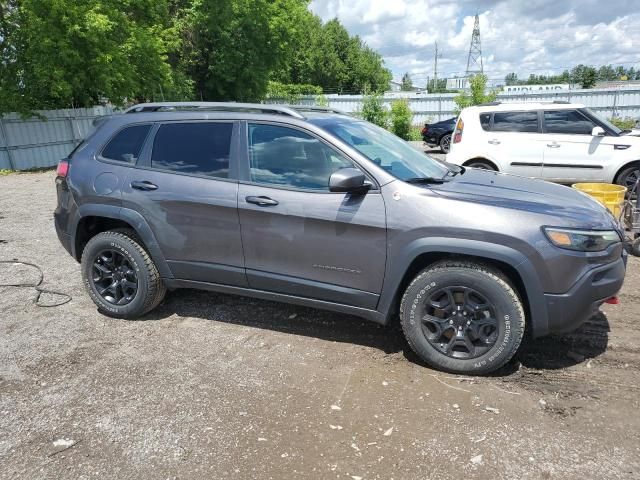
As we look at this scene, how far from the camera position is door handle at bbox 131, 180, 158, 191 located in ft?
13.4

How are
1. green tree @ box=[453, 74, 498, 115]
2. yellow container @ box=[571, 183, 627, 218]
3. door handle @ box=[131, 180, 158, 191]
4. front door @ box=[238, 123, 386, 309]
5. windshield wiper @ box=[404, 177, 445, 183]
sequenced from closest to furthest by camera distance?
1. front door @ box=[238, 123, 386, 309]
2. windshield wiper @ box=[404, 177, 445, 183]
3. door handle @ box=[131, 180, 158, 191]
4. yellow container @ box=[571, 183, 627, 218]
5. green tree @ box=[453, 74, 498, 115]

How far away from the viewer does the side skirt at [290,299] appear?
3609 mm

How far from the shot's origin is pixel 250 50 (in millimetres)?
A: 31953

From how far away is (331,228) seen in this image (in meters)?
3.52

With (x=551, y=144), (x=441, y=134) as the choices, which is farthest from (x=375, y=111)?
(x=551, y=144)

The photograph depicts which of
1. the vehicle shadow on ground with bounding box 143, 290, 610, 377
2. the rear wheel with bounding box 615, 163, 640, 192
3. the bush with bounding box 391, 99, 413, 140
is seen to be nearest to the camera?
the vehicle shadow on ground with bounding box 143, 290, 610, 377

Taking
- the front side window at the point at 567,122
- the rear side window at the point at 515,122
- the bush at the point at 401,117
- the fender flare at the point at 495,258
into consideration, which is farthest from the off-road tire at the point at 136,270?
the bush at the point at 401,117

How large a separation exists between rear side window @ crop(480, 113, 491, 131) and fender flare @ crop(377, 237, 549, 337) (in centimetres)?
651

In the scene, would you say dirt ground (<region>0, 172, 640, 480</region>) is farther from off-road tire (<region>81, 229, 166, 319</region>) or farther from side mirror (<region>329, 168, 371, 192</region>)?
side mirror (<region>329, 168, 371, 192</region>)

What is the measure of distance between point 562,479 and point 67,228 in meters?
4.30

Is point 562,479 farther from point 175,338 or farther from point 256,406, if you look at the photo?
point 175,338

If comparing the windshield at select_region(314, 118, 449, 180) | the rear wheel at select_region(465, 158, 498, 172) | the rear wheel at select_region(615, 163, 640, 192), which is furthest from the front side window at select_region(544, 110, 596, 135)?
the windshield at select_region(314, 118, 449, 180)

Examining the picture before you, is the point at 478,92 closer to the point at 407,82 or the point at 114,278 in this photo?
the point at 114,278

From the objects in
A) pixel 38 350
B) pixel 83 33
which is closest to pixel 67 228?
pixel 38 350
